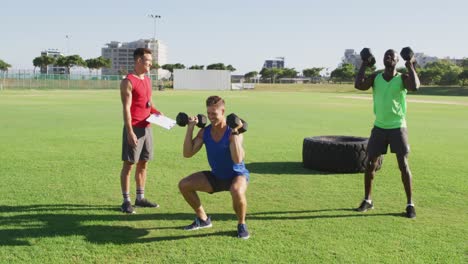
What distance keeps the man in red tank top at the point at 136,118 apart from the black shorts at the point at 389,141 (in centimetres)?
279

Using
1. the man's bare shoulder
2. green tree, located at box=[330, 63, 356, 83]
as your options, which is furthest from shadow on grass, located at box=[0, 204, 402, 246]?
green tree, located at box=[330, 63, 356, 83]

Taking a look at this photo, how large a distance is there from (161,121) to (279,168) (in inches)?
141

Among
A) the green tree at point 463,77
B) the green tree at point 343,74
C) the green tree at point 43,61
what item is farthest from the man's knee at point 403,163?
the green tree at point 343,74

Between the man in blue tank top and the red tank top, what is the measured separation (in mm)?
1109

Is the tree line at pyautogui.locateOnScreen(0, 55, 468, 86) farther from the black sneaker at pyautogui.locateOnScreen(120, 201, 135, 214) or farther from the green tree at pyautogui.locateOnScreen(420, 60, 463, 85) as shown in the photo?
the black sneaker at pyautogui.locateOnScreen(120, 201, 135, 214)

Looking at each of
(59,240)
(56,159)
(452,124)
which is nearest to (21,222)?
(59,240)

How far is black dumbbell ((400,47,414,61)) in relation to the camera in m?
5.78

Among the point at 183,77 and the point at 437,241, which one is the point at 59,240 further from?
the point at 183,77

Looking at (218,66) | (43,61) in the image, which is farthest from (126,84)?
(218,66)

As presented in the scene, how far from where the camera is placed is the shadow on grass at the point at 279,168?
28.1 feet

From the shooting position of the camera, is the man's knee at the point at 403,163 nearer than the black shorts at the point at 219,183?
No

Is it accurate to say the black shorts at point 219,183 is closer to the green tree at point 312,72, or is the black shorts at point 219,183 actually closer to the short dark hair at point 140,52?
the short dark hair at point 140,52

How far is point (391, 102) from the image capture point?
5984mm

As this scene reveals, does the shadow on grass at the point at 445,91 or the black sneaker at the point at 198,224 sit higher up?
the shadow on grass at the point at 445,91
